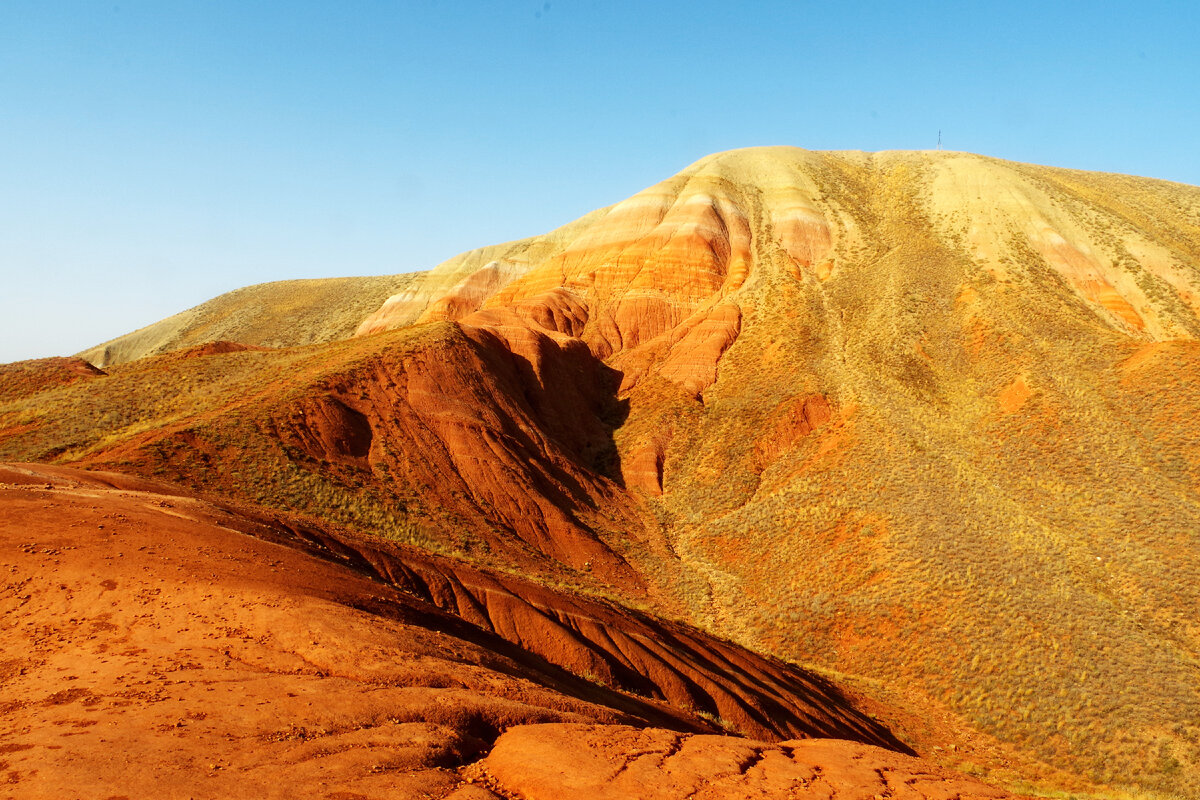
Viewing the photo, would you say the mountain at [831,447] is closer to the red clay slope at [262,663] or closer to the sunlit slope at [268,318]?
the red clay slope at [262,663]

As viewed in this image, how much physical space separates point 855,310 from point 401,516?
36.2 m

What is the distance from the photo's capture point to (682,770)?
8.39 metres

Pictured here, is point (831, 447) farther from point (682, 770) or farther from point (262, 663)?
point (262, 663)

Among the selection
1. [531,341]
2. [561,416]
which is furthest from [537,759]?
[531,341]

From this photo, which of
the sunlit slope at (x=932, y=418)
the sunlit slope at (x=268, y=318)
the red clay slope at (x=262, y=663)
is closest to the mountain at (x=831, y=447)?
the sunlit slope at (x=932, y=418)

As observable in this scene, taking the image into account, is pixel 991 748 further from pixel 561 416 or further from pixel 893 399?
pixel 561 416

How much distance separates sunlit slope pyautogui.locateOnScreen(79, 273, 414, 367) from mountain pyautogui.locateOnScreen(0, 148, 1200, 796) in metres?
49.7

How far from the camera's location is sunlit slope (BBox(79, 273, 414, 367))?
3654 inches

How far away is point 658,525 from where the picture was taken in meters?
36.1

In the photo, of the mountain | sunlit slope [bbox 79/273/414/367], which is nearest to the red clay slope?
the mountain

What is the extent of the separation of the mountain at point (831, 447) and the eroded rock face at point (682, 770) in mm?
12524

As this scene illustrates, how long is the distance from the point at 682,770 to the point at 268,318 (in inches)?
4111

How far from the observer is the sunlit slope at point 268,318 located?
9281 cm

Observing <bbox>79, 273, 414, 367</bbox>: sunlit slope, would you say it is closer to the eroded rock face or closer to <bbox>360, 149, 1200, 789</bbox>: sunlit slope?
<bbox>360, 149, 1200, 789</bbox>: sunlit slope
